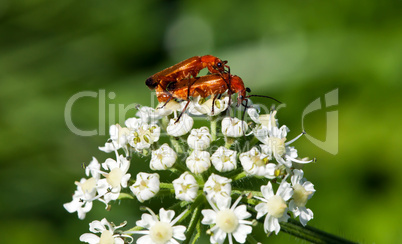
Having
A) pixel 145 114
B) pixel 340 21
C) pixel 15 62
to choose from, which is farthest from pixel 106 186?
pixel 340 21

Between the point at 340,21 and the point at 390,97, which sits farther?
the point at 340,21

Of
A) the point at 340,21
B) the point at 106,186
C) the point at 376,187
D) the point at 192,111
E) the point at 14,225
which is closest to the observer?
the point at 106,186

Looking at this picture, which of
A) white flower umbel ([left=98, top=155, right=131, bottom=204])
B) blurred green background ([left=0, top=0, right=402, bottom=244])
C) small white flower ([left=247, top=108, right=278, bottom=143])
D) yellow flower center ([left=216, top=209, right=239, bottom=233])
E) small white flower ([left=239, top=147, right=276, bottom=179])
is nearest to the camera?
yellow flower center ([left=216, top=209, right=239, bottom=233])

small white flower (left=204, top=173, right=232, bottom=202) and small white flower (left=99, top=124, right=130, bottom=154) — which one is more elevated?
small white flower (left=99, top=124, right=130, bottom=154)

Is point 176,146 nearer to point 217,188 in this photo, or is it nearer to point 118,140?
point 118,140

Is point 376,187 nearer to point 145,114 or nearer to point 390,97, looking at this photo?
point 390,97

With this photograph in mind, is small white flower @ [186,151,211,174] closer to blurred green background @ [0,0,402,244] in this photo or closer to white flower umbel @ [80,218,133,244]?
white flower umbel @ [80,218,133,244]

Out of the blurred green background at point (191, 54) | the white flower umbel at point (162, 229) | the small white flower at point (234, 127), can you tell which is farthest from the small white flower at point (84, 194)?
the blurred green background at point (191, 54)

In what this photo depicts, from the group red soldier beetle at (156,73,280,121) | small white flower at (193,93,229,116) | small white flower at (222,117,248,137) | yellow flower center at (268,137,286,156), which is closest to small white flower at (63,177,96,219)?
red soldier beetle at (156,73,280,121)
